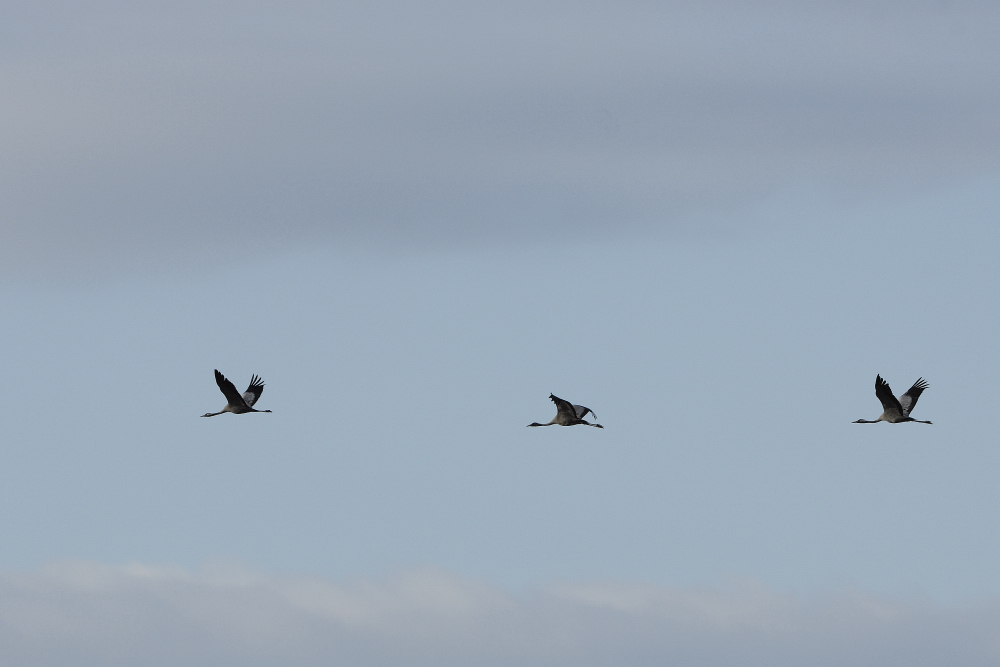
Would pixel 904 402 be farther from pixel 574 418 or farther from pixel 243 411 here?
pixel 243 411

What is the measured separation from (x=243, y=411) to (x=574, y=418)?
19.0 metres

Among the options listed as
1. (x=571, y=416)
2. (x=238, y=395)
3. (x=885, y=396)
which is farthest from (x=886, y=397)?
(x=238, y=395)

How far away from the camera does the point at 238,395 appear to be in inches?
4092

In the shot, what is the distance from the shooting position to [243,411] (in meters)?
106

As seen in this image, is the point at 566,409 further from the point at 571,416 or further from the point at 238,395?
the point at 238,395

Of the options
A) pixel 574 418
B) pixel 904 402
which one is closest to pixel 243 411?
pixel 574 418

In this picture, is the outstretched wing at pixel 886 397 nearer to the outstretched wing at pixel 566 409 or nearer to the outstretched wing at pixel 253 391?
the outstretched wing at pixel 566 409

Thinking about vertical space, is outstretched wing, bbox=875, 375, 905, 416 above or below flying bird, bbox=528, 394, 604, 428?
above

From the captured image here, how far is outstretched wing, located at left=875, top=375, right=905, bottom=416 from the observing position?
97.9 meters

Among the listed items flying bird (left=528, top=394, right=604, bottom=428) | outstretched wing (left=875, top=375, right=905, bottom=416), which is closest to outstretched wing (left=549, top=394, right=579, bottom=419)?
flying bird (left=528, top=394, right=604, bottom=428)

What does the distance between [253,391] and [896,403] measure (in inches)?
1319

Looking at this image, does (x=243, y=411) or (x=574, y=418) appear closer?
(x=574, y=418)

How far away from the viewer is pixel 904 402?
3991 inches

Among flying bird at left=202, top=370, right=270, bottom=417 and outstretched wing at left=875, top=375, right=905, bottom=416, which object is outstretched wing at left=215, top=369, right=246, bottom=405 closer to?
flying bird at left=202, top=370, right=270, bottom=417
